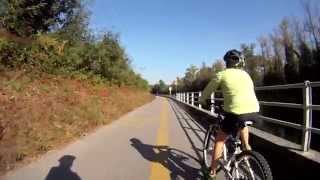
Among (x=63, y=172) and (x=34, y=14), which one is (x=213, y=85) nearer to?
(x=63, y=172)

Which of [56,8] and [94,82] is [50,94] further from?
[94,82]

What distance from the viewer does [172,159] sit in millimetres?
9078

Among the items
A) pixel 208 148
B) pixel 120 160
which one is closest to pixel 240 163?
pixel 208 148

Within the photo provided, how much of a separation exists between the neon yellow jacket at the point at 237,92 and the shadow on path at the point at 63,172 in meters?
2.77

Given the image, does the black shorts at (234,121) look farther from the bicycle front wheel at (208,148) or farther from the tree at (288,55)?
the tree at (288,55)

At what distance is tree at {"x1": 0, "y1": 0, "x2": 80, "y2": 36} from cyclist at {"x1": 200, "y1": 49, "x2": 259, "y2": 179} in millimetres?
14244

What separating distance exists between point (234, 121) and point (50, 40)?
49.2 feet

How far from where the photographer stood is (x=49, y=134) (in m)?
11.0

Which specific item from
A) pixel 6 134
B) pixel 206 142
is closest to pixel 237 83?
pixel 206 142

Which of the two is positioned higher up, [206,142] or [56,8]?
[56,8]

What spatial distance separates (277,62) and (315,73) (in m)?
23.5

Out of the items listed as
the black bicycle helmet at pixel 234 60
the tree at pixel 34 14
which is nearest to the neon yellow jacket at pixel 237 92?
the black bicycle helmet at pixel 234 60

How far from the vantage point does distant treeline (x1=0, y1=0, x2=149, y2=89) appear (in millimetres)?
17156

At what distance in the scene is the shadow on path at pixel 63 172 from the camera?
7316 millimetres
